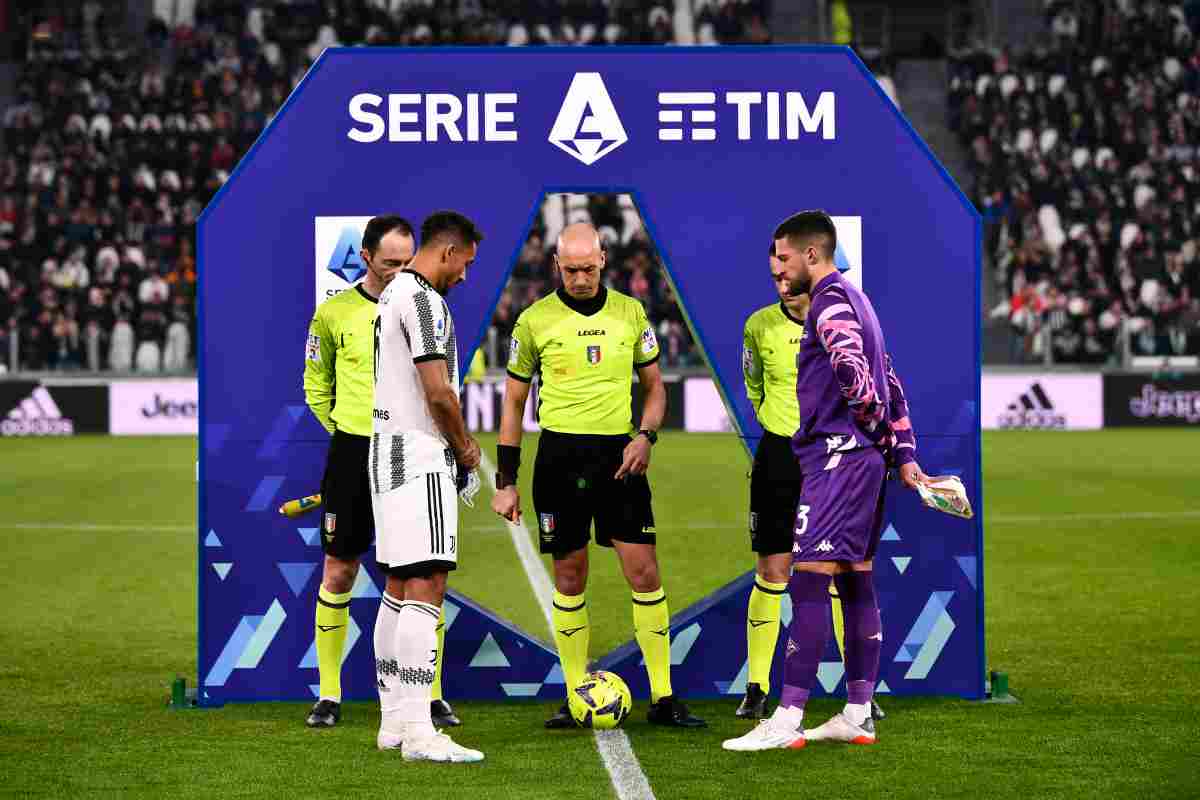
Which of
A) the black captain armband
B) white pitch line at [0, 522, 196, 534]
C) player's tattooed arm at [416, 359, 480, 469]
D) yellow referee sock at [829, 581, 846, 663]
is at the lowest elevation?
white pitch line at [0, 522, 196, 534]

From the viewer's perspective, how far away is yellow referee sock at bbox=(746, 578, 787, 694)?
8273mm

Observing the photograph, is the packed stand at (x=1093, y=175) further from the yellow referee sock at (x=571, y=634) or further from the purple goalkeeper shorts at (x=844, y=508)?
the purple goalkeeper shorts at (x=844, y=508)

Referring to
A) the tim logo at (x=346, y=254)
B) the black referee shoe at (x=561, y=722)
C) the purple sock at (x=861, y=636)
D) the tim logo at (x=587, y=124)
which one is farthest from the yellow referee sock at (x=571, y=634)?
the tim logo at (x=587, y=124)

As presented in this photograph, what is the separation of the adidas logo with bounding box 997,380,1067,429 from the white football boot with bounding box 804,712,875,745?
2109 centimetres

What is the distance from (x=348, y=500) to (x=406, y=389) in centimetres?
100

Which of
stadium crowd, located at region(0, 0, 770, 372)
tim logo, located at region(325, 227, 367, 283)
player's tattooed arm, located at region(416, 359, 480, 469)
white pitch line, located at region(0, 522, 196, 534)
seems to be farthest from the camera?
stadium crowd, located at region(0, 0, 770, 372)

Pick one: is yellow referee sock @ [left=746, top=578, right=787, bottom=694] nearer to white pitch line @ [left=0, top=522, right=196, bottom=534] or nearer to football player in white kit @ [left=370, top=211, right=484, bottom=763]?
football player in white kit @ [left=370, top=211, right=484, bottom=763]

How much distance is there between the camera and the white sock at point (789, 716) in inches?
291

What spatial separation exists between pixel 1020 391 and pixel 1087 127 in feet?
24.4

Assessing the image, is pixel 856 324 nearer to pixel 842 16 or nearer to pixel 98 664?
pixel 98 664

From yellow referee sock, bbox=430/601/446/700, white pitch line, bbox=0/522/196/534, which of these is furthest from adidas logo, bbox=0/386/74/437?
yellow referee sock, bbox=430/601/446/700

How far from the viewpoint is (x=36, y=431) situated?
90.9ft

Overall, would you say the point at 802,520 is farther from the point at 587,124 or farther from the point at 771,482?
the point at 587,124

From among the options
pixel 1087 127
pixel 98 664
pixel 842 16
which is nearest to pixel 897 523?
pixel 98 664
